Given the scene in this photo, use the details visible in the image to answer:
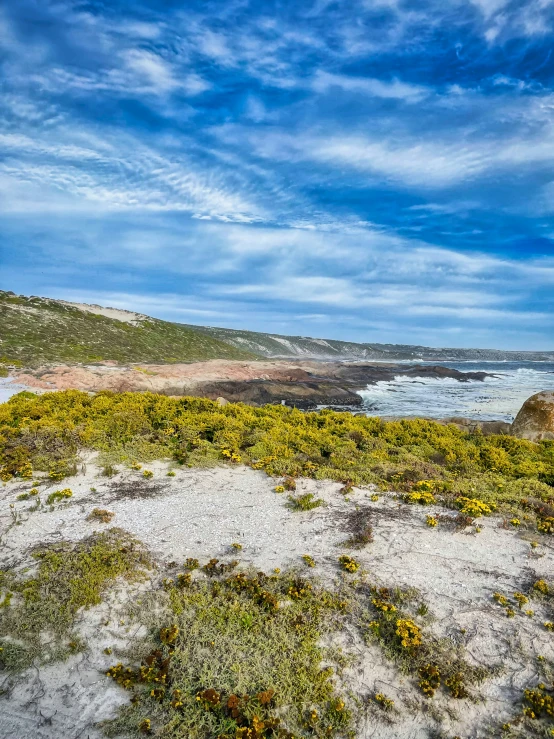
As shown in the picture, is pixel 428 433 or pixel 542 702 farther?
pixel 428 433

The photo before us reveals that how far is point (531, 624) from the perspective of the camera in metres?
5.78

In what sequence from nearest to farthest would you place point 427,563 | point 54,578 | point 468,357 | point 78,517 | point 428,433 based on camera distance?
point 54,578 < point 427,563 < point 78,517 < point 428,433 < point 468,357

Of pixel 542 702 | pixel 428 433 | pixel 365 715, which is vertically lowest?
pixel 365 715

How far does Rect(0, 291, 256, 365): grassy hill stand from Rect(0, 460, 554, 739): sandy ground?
25.9m

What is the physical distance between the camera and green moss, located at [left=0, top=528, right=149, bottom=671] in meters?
5.30

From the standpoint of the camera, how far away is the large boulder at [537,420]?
16.1 metres

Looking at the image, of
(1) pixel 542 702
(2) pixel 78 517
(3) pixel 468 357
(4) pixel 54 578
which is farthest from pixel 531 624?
(3) pixel 468 357

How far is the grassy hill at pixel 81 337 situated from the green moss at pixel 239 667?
98.4 ft

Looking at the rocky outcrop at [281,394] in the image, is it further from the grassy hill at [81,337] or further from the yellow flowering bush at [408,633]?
the yellow flowering bush at [408,633]

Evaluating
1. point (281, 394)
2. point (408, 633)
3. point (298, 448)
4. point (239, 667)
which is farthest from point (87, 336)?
point (408, 633)

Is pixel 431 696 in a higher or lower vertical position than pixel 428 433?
lower

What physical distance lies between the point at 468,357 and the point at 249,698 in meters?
197

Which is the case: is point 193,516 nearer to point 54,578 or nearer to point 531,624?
point 54,578

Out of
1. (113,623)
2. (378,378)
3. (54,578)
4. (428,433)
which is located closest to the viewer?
(113,623)
